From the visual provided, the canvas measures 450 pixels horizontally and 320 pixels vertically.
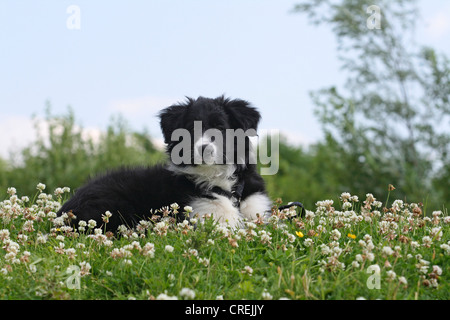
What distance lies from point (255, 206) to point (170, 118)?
1414 mm

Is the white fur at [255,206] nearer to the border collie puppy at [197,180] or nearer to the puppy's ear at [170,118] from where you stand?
the border collie puppy at [197,180]

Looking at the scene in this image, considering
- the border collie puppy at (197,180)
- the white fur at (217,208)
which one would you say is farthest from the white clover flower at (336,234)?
the white fur at (217,208)

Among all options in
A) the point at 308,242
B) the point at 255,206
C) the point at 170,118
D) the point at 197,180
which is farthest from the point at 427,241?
the point at 170,118

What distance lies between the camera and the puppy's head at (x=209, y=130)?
19.0ft

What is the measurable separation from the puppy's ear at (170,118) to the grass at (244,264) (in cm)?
125

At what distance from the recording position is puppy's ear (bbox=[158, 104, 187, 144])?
6105 millimetres

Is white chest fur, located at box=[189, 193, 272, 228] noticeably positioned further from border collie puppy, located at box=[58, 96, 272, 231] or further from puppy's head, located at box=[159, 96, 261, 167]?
puppy's head, located at box=[159, 96, 261, 167]

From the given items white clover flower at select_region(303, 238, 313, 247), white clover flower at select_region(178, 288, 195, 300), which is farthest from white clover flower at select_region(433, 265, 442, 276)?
white clover flower at select_region(178, 288, 195, 300)

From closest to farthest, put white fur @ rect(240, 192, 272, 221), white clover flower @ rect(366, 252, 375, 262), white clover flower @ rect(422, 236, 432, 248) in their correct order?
white clover flower @ rect(366, 252, 375, 262) < white clover flower @ rect(422, 236, 432, 248) < white fur @ rect(240, 192, 272, 221)

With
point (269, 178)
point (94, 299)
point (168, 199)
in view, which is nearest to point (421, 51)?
point (269, 178)

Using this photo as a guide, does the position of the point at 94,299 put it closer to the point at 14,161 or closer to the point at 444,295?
the point at 444,295

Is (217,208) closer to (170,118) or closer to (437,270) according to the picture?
(170,118)

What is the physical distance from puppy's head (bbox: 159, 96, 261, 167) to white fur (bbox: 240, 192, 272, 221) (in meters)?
0.45
